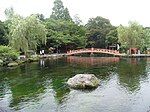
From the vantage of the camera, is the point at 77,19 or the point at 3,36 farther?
the point at 77,19

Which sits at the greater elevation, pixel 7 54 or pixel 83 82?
pixel 7 54

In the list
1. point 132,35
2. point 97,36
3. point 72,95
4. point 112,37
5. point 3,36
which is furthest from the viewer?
Result: point 97,36

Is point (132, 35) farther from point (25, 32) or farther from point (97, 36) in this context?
point (25, 32)

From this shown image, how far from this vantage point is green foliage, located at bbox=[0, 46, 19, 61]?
53.0m

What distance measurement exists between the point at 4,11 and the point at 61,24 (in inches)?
1076

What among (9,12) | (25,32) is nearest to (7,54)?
(25,32)

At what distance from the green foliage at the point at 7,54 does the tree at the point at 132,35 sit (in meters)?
26.1

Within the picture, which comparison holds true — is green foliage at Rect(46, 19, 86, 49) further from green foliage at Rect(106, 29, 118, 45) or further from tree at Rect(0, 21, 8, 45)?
tree at Rect(0, 21, 8, 45)

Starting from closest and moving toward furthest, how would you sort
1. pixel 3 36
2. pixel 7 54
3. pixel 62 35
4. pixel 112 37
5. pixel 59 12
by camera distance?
pixel 7 54 → pixel 3 36 → pixel 62 35 → pixel 112 37 → pixel 59 12

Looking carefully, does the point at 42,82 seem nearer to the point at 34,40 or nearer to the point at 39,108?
the point at 39,108

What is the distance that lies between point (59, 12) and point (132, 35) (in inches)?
2040

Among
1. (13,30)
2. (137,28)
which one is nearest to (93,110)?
(13,30)

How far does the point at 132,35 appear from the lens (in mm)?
68500

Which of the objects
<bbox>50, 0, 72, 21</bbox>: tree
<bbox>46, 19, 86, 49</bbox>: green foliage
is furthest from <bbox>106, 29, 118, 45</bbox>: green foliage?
<bbox>50, 0, 72, 21</bbox>: tree
